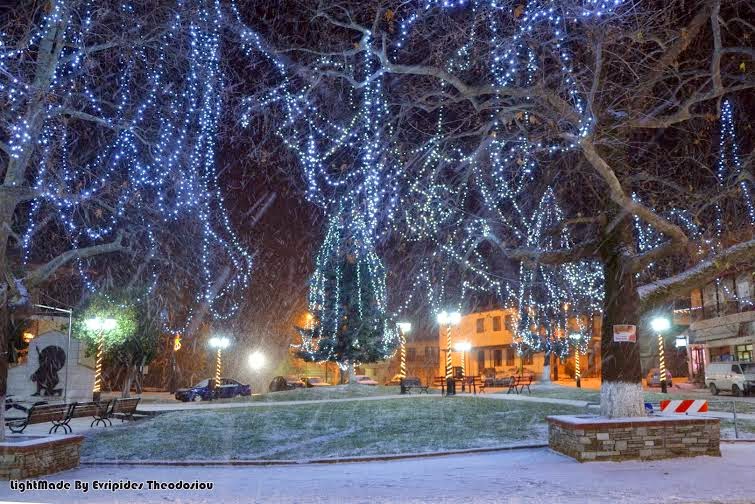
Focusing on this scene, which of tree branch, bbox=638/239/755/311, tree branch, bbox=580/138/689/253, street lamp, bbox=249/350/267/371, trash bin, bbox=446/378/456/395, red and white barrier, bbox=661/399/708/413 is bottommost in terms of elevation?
trash bin, bbox=446/378/456/395

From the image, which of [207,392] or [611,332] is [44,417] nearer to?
[611,332]

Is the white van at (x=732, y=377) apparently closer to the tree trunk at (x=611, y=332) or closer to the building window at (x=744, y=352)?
the building window at (x=744, y=352)

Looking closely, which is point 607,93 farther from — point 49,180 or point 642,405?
point 49,180

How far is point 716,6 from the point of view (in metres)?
11.6

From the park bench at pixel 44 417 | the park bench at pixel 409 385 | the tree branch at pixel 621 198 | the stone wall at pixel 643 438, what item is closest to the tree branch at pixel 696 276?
the tree branch at pixel 621 198

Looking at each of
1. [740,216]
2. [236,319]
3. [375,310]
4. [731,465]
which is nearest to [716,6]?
[740,216]

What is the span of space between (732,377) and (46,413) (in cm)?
3064

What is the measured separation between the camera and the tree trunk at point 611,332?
1216cm

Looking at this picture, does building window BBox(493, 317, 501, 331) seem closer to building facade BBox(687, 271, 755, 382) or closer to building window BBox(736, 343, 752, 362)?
building facade BBox(687, 271, 755, 382)

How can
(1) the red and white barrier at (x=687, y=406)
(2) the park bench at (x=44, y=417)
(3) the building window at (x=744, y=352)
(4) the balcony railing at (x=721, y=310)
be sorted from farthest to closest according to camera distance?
1. (4) the balcony railing at (x=721, y=310)
2. (3) the building window at (x=744, y=352)
3. (2) the park bench at (x=44, y=417)
4. (1) the red and white barrier at (x=687, y=406)

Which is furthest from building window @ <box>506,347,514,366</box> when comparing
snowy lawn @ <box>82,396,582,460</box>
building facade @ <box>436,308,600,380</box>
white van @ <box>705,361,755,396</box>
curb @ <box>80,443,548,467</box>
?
curb @ <box>80,443,548,467</box>

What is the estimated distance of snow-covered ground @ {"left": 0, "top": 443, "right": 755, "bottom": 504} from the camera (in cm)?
859

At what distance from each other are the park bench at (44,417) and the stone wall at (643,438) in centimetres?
1287

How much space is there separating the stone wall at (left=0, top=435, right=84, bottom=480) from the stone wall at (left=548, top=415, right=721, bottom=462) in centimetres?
906
